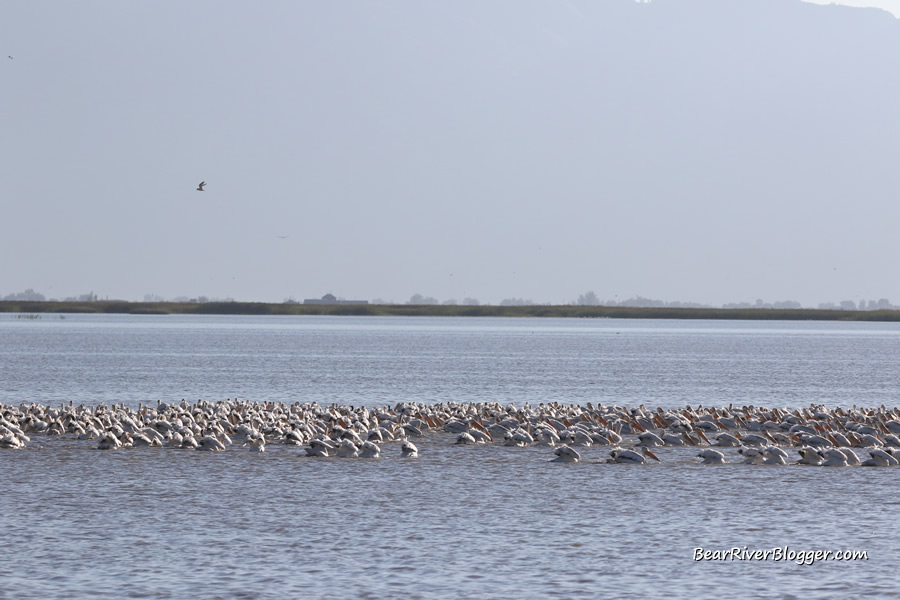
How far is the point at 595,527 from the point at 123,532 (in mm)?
7251

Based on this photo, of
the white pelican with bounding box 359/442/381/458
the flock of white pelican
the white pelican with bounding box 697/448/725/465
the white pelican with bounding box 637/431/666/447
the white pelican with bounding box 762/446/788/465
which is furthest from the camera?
the white pelican with bounding box 637/431/666/447

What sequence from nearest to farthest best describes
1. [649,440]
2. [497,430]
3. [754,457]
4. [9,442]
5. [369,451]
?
[754,457] → [369,451] → [9,442] → [649,440] → [497,430]

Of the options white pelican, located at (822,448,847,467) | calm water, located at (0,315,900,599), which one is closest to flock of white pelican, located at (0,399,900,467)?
white pelican, located at (822,448,847,467)

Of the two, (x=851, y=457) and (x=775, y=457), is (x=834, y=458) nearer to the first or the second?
(x=851, y=457)

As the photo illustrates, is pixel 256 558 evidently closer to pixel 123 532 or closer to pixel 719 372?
pixel 123 532

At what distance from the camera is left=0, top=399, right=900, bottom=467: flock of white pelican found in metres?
27.6

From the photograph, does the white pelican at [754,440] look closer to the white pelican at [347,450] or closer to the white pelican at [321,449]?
the white pelican at [347,450]

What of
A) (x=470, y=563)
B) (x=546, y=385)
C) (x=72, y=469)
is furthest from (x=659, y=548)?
(x=546, y=385)

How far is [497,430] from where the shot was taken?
32125mm

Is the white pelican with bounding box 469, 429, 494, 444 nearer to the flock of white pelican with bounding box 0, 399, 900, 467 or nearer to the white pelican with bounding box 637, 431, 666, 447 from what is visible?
the flock of white pelican with bounding box 0, 399, 900, 467

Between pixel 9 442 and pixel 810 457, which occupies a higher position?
pixel 810 457

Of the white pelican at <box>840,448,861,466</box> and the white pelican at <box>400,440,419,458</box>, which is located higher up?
the white pelican at <box>840,448,861,466</box>

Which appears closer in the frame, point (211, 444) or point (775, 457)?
point (775, 457)

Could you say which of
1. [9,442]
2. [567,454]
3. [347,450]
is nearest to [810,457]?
[567,454]
